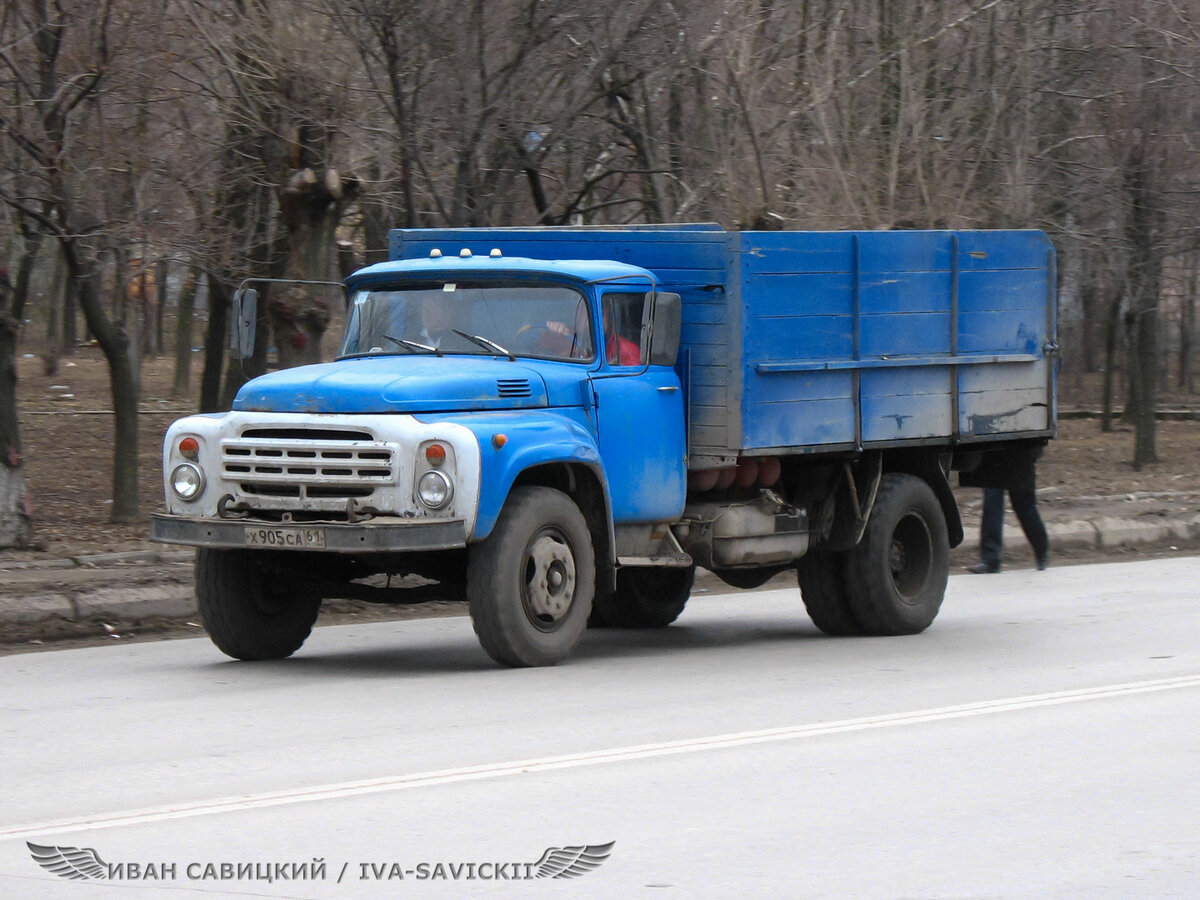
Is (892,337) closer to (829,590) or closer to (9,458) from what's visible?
(829,590)

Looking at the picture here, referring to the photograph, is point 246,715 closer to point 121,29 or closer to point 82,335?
point 121,29

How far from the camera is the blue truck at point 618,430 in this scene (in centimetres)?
916

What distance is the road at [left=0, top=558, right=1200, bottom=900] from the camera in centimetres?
542

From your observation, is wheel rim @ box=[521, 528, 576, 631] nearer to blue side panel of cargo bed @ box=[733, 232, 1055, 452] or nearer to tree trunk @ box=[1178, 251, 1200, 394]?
blue side panel of cargo bed @ box=[733, 232, 1055, 452]

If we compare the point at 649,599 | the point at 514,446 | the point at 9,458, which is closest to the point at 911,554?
the point at 649,599

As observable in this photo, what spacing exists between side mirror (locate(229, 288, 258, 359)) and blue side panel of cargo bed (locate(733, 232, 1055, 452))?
110 inches

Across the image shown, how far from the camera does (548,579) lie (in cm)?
950

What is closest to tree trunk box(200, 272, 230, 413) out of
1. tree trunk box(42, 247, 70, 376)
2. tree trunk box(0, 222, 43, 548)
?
tree trunk box(0, 222, 43, 548)

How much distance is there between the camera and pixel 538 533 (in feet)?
31.0

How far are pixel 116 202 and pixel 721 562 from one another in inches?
348

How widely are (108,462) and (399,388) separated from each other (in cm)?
1683

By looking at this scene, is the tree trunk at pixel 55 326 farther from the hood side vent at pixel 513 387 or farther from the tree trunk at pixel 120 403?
the hood side vent at pixel 513 387

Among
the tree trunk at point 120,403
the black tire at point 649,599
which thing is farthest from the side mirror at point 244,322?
the tree trunk at point 120,403

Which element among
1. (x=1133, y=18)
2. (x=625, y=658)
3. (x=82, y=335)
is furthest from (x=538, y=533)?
(x=82, y=335)
